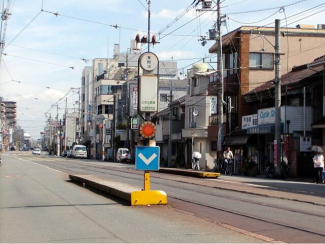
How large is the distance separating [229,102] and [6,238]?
3791 centimetres

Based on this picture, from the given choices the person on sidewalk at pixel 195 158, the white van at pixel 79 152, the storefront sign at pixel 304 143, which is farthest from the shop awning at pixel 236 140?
the white van at pixel 79 152

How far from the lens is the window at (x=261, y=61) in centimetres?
4497

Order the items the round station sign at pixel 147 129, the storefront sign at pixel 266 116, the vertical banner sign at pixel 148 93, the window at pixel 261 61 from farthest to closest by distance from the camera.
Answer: the window at pixel 261 61
the storefront sign at pixel 266 116
the vertical banner sign at pixel 148 93
the round station sign at pixel 147 129

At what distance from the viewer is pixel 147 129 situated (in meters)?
14.5

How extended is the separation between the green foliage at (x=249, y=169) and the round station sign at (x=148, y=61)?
23.4m

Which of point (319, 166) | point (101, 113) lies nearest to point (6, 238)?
point (319, 166)

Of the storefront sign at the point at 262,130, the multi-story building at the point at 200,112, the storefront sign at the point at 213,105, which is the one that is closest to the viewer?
the storefront sign at the point at 262,130

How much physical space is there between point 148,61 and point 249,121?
27.0 metres

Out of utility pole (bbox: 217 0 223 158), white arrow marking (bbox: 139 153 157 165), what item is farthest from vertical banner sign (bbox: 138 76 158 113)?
utility pole (bbox: 217 0 223 158)

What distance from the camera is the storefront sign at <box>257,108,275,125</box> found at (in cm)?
3622

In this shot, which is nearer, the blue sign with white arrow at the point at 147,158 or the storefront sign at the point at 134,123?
the blue sign with white arrow at the point at 147,158

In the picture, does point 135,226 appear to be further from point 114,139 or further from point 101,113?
point 101,113

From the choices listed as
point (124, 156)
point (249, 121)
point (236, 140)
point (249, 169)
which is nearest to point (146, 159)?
point (249, 169)

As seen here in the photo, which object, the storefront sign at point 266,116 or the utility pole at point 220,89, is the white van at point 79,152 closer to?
the utility pole at point 220,89
